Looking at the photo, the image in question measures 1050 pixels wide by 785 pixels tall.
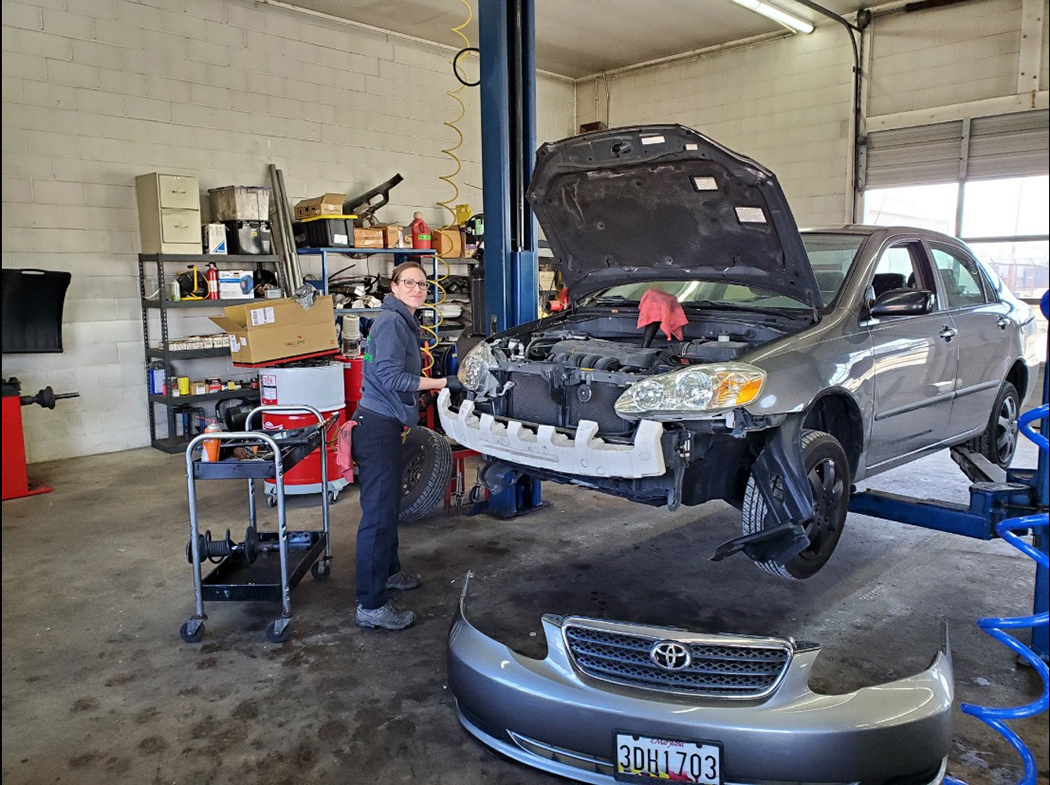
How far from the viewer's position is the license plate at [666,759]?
6.94 ft

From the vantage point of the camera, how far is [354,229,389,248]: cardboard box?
8078mm

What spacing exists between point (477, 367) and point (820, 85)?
301 inches

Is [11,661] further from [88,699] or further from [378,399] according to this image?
[378,399]

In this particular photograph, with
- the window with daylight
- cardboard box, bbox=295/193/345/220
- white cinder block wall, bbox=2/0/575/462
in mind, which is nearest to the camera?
white cinder block wall, bbox=2/0/575/462

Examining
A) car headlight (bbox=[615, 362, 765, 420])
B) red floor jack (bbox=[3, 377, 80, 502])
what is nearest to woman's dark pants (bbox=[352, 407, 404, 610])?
car headlight (bbox=[615, 362, 765, 420])

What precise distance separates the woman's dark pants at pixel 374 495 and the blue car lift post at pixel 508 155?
4.34 feet

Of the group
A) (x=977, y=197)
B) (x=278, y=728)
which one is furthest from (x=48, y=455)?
(x=977, y=197)

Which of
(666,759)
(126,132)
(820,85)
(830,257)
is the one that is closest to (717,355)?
(830,257)

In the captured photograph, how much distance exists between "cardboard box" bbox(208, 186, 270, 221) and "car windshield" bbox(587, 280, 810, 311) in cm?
422

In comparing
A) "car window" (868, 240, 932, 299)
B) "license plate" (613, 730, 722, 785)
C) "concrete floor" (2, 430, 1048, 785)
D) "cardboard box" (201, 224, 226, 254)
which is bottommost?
"concrete floor" (2, 430, 1048, 785)

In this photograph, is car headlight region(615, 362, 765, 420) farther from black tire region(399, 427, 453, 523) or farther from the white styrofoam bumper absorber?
black tire region(399, 427, 453, 523)

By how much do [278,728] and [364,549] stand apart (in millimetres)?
858

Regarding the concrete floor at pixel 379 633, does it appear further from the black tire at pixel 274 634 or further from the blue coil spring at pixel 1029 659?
the blue coil spring at pixel 1029 659

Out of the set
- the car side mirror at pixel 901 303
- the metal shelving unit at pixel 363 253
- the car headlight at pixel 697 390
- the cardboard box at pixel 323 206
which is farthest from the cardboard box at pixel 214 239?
the car side mirror at pixel 901 303
